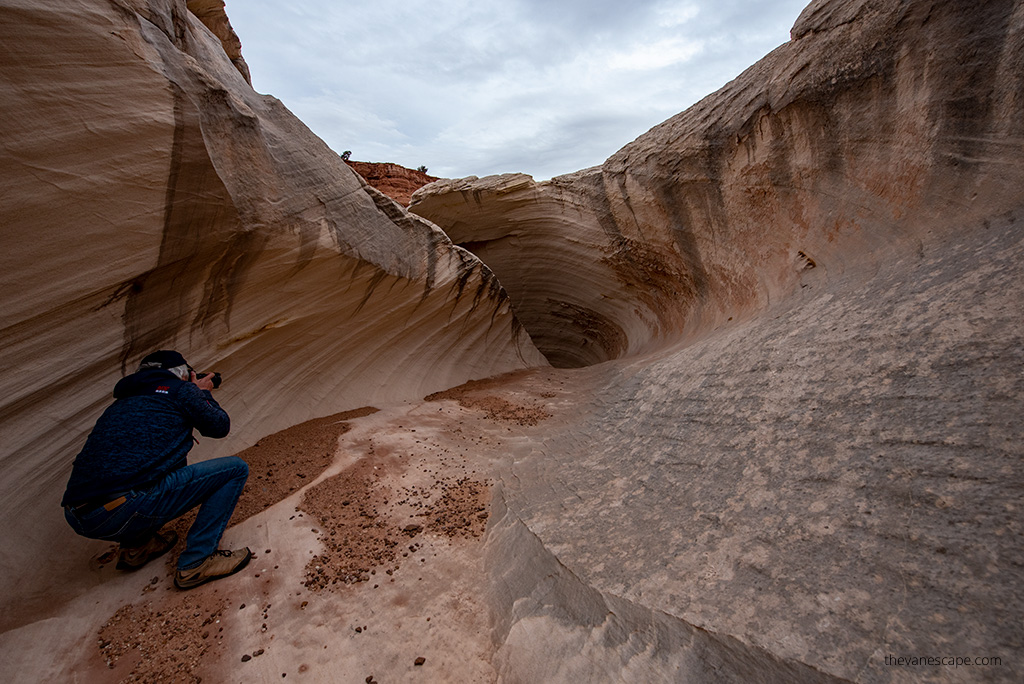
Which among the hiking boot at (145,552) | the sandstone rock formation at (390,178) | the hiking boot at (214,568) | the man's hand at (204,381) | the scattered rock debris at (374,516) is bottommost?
the scattered rock debris at (374,516)

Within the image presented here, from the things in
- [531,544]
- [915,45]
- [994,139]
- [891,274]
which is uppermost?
[915,45]

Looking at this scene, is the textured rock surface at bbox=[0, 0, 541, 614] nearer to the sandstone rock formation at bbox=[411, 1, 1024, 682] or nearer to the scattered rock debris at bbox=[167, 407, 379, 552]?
the scattered rock debris at bbox=[167, 407, 379, 552]

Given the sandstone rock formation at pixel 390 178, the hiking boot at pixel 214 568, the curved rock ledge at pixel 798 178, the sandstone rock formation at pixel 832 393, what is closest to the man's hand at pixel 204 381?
the hiking boot at pixel 214 568

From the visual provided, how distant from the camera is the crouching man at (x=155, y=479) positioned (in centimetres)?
208

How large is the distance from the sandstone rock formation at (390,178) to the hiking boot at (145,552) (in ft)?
53.2

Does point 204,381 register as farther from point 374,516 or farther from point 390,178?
point 390,178

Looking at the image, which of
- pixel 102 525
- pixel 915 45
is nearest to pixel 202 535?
pixel 102 525

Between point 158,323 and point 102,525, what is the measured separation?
→ 1492mm

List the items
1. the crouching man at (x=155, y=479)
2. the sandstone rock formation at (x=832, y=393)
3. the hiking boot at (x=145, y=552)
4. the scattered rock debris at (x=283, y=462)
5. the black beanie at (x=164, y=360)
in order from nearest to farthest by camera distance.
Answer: the sandstone rock formation at (x=832, y=393) < the crouching man at (x=155, y=479) < the hiking boot at (x=145, y=552) < the black beanie at (x=164, y=360) < the scattered rock debris at (x=283, y=462)

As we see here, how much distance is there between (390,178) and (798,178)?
54.3 ft

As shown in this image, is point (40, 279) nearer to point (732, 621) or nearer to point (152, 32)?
point (152, 32)

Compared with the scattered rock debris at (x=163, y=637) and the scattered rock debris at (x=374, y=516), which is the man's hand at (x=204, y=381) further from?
the scattered rock debris at (x=163, y=637)

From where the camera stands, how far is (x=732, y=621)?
144 centimetres

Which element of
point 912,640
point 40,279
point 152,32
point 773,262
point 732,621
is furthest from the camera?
point 773,262
